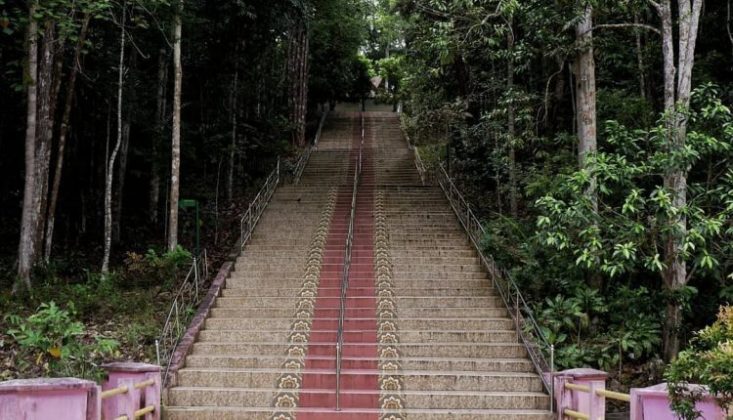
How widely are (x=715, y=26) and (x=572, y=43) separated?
3924 millimetres

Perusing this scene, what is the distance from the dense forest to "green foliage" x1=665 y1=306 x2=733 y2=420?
33 mm

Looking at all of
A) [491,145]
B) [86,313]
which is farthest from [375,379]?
[491,145]

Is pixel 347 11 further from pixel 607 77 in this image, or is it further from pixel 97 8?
pixel 97 8

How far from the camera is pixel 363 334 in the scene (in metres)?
9.06

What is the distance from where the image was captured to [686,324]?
8953mm

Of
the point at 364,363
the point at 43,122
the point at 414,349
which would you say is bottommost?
the point at 364,363

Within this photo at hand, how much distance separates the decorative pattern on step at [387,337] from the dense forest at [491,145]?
2.07m

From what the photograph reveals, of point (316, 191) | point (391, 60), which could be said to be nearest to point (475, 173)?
point (316, 191)

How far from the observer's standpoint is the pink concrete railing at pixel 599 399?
17.1 feet

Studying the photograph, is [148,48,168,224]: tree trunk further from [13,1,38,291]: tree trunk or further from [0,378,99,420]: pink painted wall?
[0,378,99,420]: pink painted wall

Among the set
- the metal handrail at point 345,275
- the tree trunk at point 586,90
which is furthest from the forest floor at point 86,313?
the tree trunk at point 586,90

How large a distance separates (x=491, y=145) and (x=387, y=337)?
8.11 metres

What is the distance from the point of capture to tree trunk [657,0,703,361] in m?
7.70

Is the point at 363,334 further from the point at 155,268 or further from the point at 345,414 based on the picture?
the point at 155,268
